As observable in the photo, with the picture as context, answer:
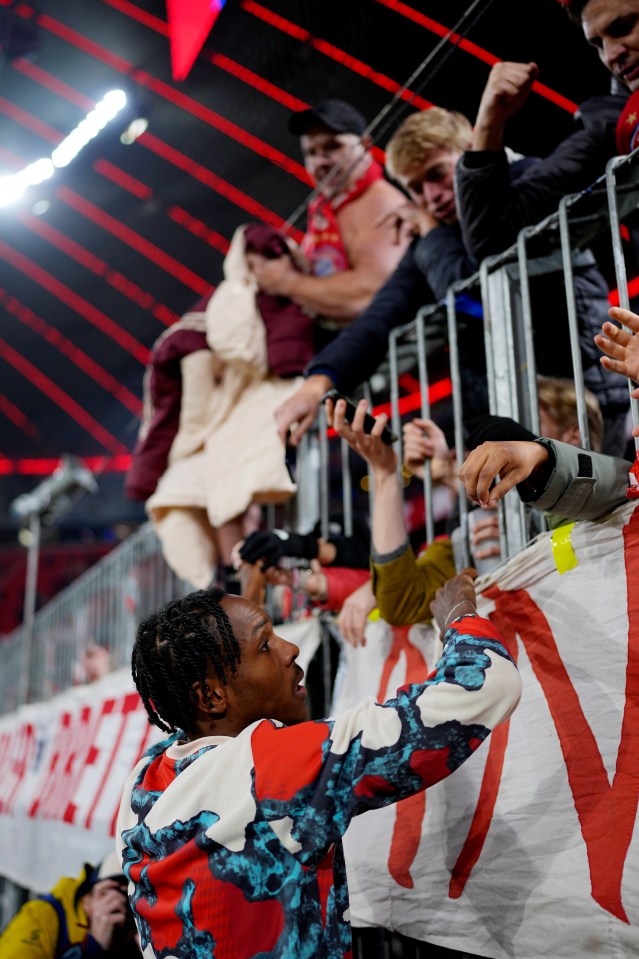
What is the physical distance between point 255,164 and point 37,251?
5.21 metres

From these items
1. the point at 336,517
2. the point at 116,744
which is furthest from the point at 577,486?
the point at 116,744

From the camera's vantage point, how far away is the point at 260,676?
165 cm

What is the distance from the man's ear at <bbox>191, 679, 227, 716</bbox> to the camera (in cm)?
165

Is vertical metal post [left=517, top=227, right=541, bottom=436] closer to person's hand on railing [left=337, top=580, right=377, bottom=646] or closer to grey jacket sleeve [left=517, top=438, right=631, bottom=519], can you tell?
grey jacket sleeve [left=517, top=438, right=631, bottom=519]

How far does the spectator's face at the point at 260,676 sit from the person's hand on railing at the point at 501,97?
1373mm

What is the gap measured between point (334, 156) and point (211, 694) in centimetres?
236

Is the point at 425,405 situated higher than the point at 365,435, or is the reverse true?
the point at 425,405

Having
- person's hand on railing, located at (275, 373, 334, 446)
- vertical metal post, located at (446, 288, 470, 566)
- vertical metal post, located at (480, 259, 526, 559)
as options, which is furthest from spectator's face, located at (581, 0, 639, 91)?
person's hand on railing, located at (275, 373, 334, 446)

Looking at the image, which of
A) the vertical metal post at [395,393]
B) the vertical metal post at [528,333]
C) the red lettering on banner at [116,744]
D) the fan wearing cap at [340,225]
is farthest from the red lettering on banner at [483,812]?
the red lettering on banner at [116,744]

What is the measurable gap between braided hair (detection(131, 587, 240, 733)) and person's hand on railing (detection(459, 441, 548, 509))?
0.52 m

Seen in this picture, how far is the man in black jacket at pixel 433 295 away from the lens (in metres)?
2.54

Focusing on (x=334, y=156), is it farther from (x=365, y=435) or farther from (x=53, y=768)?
(x=53, y=768)

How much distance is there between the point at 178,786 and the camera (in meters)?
1.56

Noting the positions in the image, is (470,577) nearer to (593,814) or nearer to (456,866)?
(593,814)
